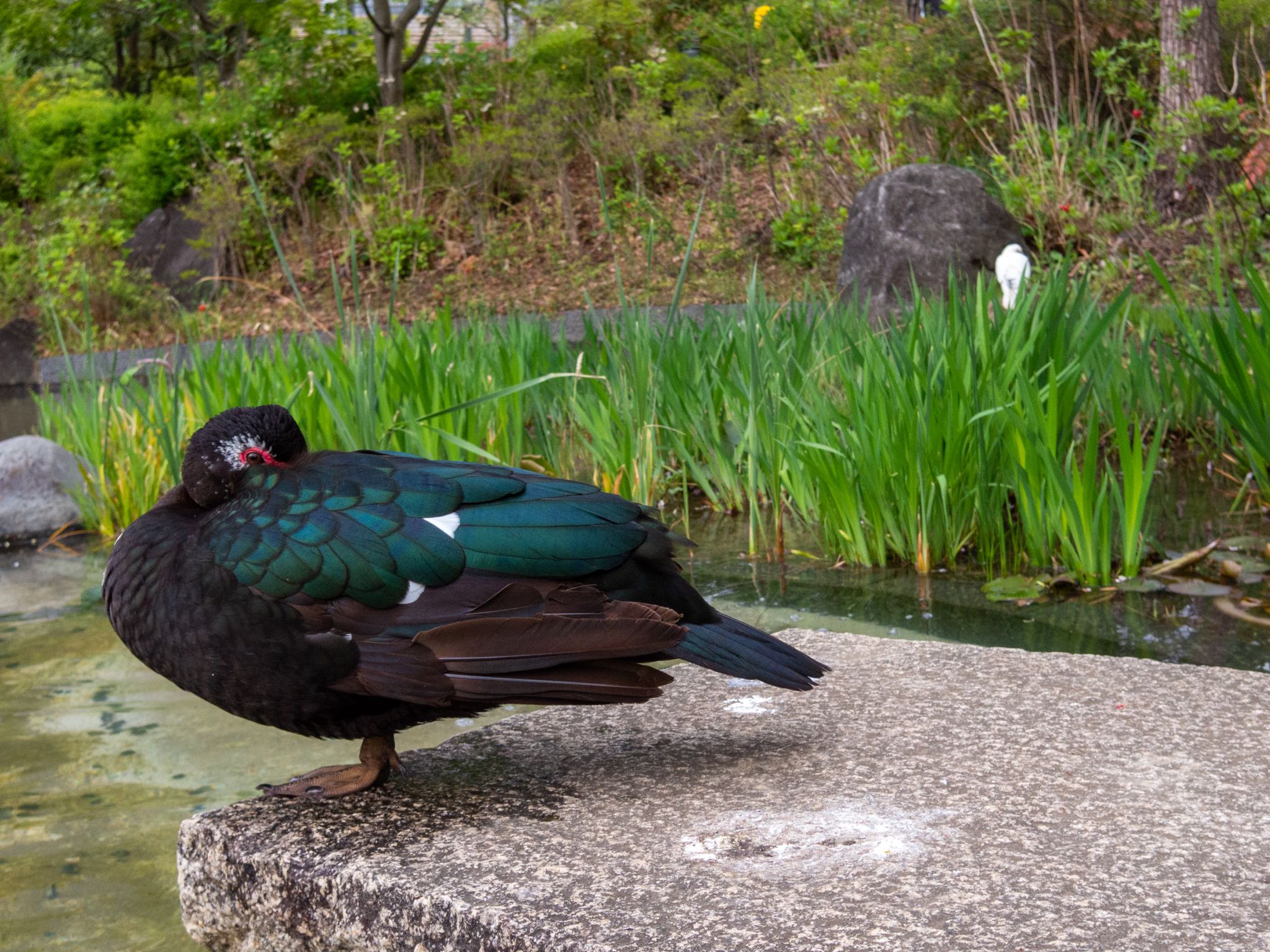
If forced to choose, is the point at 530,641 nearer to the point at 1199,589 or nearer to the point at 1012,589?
the point at 1012,589

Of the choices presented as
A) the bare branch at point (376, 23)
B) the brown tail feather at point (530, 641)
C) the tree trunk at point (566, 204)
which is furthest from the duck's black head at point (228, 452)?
the bare branch at point (376, 23)

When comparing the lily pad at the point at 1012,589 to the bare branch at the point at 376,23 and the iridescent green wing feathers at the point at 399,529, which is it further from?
the bare branch at the point at 376,23

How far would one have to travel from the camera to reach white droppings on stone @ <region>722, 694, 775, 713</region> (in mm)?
2061

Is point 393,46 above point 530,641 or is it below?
above

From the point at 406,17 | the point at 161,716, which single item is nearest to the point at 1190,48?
the point at 161,716

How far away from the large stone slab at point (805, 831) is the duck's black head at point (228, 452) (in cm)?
47

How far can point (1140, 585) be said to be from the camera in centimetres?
299

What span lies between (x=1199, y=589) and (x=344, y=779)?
7.07ft

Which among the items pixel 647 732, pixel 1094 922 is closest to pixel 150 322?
pixel 647 732

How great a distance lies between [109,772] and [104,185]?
14.0 meters

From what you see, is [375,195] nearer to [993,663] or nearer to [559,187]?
[559,187]

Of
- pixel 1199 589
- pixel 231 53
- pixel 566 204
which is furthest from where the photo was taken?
pixel 231 53

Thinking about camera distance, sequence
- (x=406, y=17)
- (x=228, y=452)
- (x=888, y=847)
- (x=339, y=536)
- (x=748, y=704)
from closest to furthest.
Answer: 1. (x=888, y=847)
2. (x=339, y=536)
3. (x=228, y=452)
4. (x=748, y=704)
5. (x=406, y=17)

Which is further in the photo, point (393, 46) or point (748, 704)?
point (393, 46)
